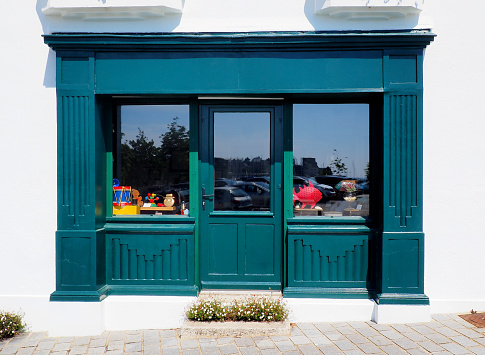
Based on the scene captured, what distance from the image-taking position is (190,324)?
16.0 ft

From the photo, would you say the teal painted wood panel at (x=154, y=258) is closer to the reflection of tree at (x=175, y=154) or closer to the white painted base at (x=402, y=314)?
the reflection of tree at (x=175, y=154)

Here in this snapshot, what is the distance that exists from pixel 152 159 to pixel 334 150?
239 centimetres

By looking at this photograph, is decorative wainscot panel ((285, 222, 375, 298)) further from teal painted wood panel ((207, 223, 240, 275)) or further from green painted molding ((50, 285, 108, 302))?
green painted molding ((50, 285, 108, 302))

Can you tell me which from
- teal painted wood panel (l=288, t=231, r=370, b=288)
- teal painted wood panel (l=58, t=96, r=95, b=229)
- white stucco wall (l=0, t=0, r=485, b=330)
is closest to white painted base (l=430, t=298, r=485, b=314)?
white stucco wall (l=0, t=0, r=485, b=330)

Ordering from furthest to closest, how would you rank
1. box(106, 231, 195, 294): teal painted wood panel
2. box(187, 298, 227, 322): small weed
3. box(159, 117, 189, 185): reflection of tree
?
box(159, 117, 189, 185): reflection of tree, box(106, 231, 195, 294): teal painted wood panel, box(187, 298, 227, 322): small weed

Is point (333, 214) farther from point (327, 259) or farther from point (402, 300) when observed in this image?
point (402, 300)

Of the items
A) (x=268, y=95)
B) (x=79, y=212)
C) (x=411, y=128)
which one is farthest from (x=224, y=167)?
(x=411, y=128)

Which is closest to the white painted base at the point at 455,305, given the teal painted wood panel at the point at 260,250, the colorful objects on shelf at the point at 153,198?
the teal painted wood panel at the point at 260,250

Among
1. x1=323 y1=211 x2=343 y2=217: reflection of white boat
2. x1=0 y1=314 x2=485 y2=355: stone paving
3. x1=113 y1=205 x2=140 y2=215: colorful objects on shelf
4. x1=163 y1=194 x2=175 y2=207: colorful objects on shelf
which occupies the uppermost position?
x1=163 y1=194 x2=175 y2=207: colorful objects on shelf

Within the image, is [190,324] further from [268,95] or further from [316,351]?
[268,95]

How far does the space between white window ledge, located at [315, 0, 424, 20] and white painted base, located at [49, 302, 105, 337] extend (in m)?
4.43

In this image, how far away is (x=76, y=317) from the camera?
4.99 m

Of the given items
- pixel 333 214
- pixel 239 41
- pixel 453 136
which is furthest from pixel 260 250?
pixel 453 136

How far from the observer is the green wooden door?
18.1 ft
